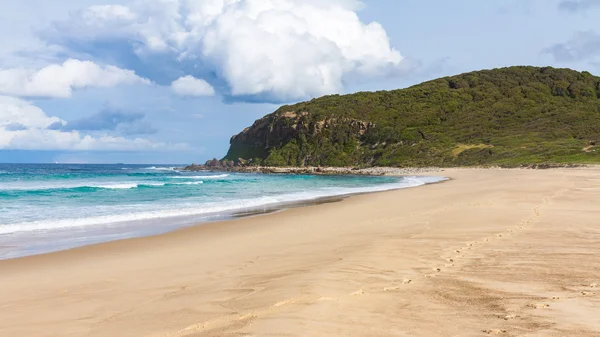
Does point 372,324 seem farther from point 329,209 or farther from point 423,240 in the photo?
point 329,209

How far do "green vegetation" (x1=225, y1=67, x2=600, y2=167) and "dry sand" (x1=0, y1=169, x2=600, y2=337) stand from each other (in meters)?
65.4

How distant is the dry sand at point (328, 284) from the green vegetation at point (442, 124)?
65392mm

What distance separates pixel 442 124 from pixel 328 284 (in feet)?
362

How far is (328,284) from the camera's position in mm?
6527

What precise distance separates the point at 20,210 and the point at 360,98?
119m

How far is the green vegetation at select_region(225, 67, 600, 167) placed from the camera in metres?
87.1

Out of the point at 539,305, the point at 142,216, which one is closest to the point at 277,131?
the point at 142,216

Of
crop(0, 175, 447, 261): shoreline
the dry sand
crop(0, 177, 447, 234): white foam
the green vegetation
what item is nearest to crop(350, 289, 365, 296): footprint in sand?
the dry sand

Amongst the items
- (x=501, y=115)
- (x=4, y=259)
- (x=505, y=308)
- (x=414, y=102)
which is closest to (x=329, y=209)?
(x=4, y=259)

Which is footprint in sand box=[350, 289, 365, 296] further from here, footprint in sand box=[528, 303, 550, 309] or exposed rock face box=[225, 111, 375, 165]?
exposed rock face box=[225, 111, 375, 165]

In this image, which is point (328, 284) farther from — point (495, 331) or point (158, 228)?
point (158, 228)

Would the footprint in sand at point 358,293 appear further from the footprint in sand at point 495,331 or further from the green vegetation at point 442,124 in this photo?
the green vegetation at point 442,124

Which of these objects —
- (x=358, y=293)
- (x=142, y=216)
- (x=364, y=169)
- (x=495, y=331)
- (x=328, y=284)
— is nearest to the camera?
(x=495, y=331)

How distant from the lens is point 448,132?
103500mm
